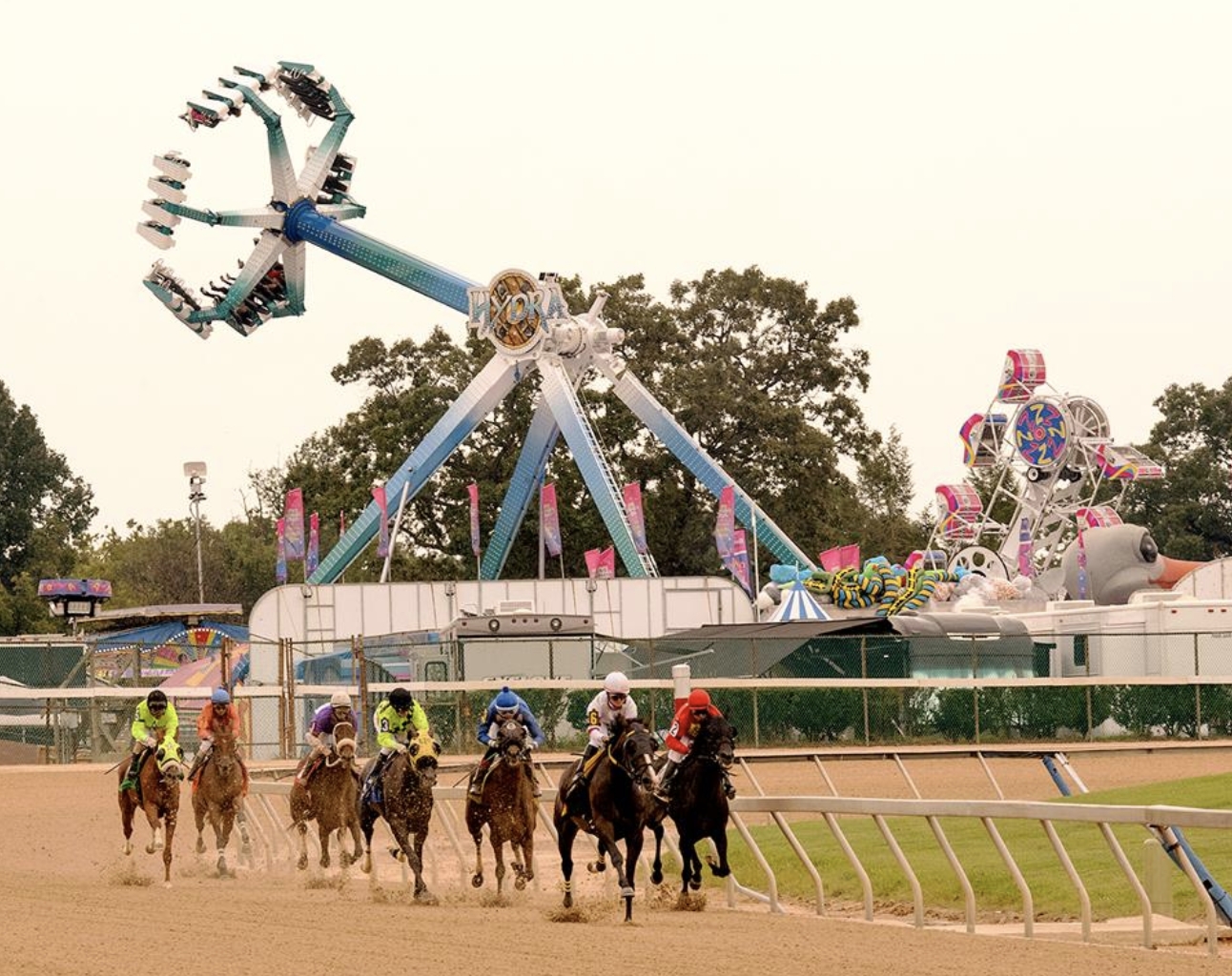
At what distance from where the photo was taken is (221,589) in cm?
10300

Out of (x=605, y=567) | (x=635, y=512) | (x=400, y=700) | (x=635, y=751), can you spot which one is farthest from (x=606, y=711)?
(x=635, y=512)

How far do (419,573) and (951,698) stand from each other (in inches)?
1650

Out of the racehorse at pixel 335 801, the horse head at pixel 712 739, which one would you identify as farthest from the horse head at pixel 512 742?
the racehorse at pixel 335 801

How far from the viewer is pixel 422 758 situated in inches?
781

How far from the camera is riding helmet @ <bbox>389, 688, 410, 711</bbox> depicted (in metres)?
19.9

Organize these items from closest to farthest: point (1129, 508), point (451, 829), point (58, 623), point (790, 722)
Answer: point (451, 829)
point (790, 722)
point (58, 623)
point (1129, 508)

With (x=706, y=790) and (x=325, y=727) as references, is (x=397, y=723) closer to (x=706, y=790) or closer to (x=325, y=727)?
(x=325, y=727)

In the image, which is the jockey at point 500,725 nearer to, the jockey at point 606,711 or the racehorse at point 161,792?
the jockey at point 606,711

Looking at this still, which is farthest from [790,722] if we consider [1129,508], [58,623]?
[1129,508]

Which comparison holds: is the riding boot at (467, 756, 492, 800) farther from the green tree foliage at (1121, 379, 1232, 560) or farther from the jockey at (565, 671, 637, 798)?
the green tree foliage at (1121, 379, 1232, 560)

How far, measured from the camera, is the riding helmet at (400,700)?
65.3 ft

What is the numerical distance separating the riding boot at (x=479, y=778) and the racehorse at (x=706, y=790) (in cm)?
176

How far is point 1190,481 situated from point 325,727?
9563 centimetres

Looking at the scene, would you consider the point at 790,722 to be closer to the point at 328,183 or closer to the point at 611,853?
the point at 611,853
